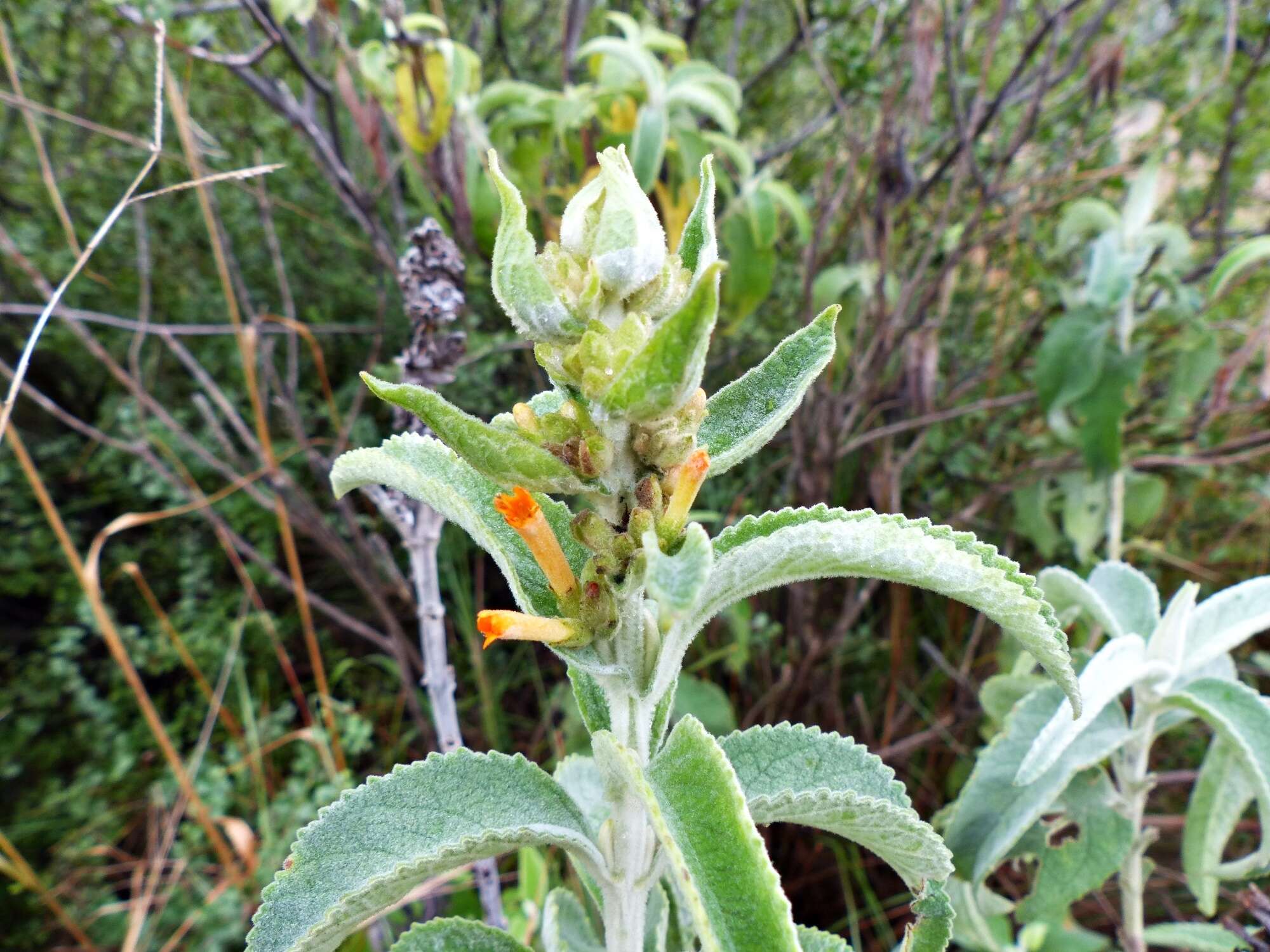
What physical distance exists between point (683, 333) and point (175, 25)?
2319 mm

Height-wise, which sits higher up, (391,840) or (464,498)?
(464,498)

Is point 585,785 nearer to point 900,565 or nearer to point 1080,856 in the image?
point 900,565

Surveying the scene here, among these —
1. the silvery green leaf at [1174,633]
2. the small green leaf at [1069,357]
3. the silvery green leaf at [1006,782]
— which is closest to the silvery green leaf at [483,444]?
the silvery green leaf at [1006,782]

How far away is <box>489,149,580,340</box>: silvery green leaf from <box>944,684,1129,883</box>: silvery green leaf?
0.68 meters

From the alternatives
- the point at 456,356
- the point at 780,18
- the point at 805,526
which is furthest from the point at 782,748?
the point at 780,18

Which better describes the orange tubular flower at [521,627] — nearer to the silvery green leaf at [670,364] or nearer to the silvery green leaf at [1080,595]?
the silvery green leaf at [670,364]

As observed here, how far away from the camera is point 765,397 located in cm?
64

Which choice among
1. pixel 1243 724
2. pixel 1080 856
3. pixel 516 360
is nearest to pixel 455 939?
pixel 1080 856

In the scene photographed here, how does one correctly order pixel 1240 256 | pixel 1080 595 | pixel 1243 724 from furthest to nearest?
pixel 1240 256 < pixel 1080 595 < pixel 1243 724

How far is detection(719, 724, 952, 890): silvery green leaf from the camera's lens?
569 mm

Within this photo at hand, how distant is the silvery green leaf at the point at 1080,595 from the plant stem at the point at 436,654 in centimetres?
71

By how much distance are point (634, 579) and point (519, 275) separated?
217mm

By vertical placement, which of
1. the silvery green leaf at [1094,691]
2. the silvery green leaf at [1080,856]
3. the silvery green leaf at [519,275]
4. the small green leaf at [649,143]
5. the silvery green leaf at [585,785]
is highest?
the small green leaf at [649,143]

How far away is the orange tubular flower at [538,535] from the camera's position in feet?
1.78
